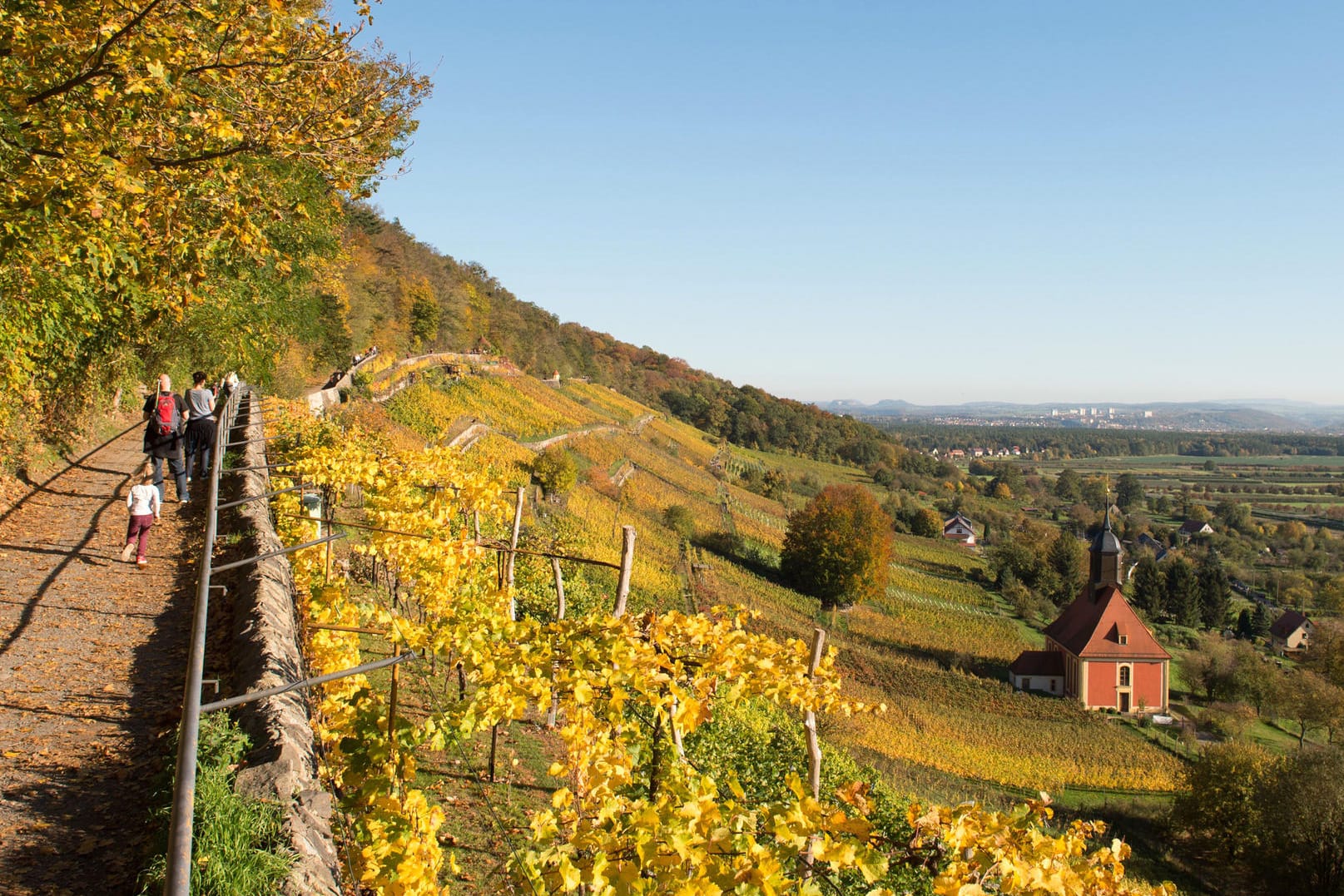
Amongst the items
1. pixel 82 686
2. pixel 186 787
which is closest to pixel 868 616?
pixel 82 686

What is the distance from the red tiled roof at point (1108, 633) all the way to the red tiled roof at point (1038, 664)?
93 centimetres

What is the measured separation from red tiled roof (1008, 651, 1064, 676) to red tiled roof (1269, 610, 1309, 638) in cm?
3416

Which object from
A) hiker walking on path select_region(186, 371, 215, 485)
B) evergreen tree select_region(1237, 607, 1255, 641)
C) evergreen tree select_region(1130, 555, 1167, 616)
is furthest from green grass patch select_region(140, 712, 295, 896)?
evergreen tree select_region(1237, 607, 1255, 641)

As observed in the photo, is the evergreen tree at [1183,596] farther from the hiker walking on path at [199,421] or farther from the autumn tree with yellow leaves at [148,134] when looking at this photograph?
the autumn tree with yellow leaves at [148,134]

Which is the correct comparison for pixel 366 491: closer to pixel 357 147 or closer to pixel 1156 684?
pixel 357 147

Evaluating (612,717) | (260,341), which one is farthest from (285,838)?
(260,341)

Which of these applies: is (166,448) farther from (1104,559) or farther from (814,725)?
(1104,559)

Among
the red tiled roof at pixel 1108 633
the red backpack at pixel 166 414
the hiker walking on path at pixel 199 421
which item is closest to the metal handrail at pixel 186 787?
the red backpack at pixel 166 414

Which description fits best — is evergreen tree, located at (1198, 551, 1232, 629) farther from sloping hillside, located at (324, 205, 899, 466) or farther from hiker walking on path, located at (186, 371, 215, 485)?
hiker walking on path, located at (186, 371, 215, 485)

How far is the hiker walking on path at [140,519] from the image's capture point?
29.0ft

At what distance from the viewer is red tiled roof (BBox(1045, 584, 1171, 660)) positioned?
44.1 metres

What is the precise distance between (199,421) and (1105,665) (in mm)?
45763

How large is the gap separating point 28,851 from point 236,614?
3191 mm

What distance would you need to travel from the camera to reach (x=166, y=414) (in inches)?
421
